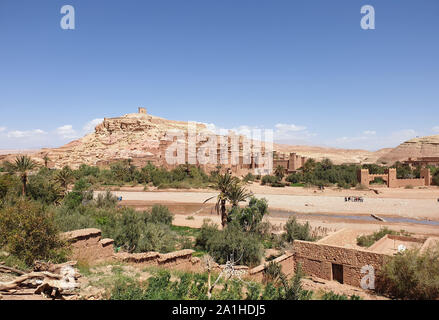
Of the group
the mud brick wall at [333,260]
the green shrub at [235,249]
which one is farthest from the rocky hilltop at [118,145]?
the mud brick wall at [333,260]

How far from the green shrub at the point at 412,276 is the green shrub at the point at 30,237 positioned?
30.1 ft

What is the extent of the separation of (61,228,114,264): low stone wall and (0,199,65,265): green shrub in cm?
53

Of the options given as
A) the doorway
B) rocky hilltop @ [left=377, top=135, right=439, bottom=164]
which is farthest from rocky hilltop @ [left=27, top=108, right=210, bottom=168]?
rocky hilltop @ [left=377, top=135, right=439, bottom=164]

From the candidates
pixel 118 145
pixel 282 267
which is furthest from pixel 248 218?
pixel 118 145

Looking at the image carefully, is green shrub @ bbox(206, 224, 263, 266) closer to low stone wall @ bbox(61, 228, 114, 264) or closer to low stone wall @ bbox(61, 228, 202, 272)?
low stone wall @ bbox(61, 228, 202, 272)

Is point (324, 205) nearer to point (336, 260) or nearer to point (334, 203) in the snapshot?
point (334, 203)

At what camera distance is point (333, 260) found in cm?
982

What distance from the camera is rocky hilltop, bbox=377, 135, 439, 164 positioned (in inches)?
2815

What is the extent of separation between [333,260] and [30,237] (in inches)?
363

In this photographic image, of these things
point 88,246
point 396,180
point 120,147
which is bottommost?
point 88,246

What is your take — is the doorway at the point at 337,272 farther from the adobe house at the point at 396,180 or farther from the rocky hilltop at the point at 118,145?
the rocky hilltop at the point at 118,145
